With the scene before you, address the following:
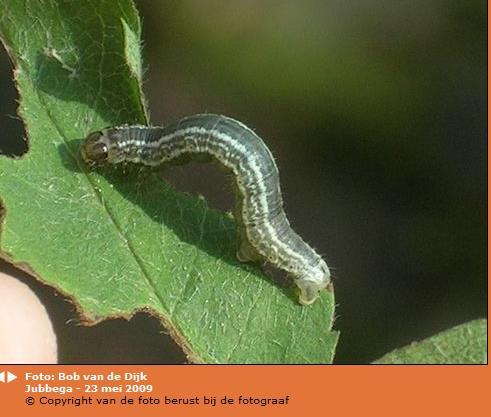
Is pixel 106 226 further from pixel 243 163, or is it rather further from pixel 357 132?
pixel 357 132

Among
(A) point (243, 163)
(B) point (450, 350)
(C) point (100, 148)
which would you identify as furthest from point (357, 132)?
(C) point (100, 148)

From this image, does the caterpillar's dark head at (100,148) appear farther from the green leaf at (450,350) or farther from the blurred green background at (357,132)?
the blurred green background at (357,132)

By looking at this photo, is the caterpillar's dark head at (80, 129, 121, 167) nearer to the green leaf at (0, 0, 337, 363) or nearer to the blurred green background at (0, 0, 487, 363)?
the green leaf at (0, 0, 337, 363)

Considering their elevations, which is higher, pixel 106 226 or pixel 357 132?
pixel 357 132

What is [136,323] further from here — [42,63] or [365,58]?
[42,63]

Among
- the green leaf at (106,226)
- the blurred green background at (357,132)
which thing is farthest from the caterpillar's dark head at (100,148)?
the blurred green background at (357,132)

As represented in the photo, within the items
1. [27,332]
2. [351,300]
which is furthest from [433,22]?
[27,332]
